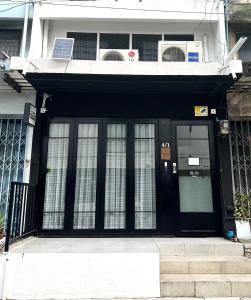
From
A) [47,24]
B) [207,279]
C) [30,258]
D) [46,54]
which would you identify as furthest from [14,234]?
[47,24]

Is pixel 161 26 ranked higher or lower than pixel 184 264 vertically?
higher

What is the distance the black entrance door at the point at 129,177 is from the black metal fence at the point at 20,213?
1.15 feet

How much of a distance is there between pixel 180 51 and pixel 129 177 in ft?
9.54

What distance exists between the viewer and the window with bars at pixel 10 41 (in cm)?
636

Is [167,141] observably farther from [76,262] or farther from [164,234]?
[76,262]

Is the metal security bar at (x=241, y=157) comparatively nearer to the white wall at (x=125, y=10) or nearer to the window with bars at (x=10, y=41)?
the white wall at (x=125, y=10)

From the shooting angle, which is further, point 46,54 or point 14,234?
point 46,54

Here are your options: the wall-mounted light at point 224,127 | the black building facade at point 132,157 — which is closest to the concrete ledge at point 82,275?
the black building facade at point 132,157

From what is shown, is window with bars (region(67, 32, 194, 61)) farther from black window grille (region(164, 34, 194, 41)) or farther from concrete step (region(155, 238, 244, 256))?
concrete step (region(155, 238, 244, 256))

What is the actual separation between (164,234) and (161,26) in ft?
15.2

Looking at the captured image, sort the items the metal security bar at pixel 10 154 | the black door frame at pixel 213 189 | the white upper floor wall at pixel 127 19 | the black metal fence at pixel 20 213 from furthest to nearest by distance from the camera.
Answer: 1. the white upper floor wall at pixel 127 19
2. the metal security bar at pixel 10 154
3. the black door frame at pixel 213 189
4. the black metal fence at pixel 20 213

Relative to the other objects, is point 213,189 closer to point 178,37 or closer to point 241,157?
point 241,157

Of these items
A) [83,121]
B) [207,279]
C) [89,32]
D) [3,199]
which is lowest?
[207,279]

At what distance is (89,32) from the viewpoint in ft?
20.9
